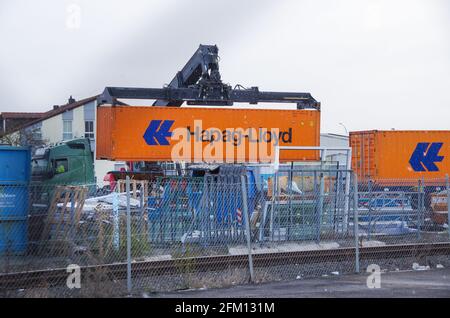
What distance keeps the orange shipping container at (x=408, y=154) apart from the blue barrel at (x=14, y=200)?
16.2m

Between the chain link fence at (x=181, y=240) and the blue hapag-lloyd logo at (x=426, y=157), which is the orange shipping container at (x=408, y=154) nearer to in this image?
the blue hapag-lloyd logo at (x=426, y=157)

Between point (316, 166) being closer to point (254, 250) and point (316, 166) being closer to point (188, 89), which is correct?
point (188, 89)

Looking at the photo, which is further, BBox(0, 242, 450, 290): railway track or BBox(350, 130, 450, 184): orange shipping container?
BBox(350, 130, 450, 184): orange shipping container

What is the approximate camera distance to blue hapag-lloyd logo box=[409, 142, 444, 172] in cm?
2614

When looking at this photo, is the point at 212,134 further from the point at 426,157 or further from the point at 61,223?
the point at 426,157

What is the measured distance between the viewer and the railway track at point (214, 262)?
9.80 metres

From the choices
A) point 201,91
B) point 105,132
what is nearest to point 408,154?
point 201,91

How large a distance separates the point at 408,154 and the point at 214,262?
1652cm

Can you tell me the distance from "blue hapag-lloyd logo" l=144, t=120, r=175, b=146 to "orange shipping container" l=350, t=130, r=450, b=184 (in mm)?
10050

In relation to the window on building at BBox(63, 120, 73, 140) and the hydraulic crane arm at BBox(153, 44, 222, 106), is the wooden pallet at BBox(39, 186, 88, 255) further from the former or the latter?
the window on building at BBox(63, 120, 73, 140)
